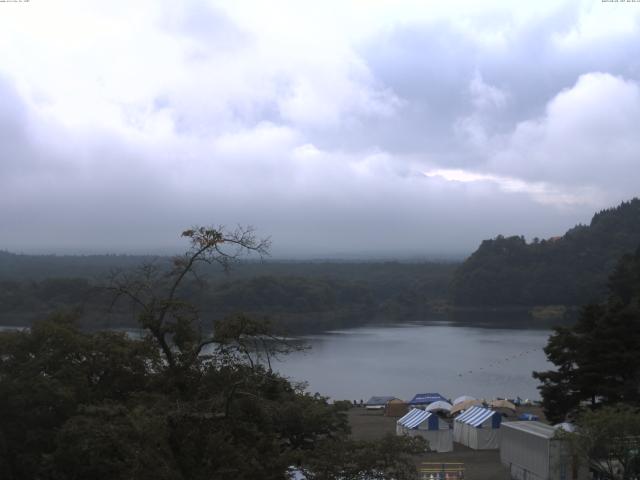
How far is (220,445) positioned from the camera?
184 inches

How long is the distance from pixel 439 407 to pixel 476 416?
3344mm

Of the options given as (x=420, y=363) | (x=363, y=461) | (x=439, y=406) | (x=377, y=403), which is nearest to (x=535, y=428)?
(x=439, y=406)

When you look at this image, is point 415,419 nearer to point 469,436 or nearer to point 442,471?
point 469,436

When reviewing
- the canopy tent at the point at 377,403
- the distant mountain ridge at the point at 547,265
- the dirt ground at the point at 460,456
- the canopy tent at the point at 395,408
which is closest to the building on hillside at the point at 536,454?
the dirt ground at the point at 460,456

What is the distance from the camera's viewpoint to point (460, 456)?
45.5 ft

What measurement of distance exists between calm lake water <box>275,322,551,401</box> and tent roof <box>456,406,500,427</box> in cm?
418

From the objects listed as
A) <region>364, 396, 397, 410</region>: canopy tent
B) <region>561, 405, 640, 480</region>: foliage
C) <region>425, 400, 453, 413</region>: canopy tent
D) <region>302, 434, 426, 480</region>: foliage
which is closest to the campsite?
<region>425, 400, 453, 413</region>: canopy tent

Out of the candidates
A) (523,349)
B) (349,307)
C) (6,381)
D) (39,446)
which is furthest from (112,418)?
(349,307)

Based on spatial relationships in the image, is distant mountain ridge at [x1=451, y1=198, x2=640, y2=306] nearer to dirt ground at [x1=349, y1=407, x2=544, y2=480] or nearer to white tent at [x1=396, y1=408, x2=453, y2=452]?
dirt ground at [x1=349, y1=407, x2=544, y2=480]

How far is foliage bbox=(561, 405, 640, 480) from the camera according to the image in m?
9.04

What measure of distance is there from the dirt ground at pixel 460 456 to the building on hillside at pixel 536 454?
316 millimetres

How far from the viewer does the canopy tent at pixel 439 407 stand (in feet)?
59.2

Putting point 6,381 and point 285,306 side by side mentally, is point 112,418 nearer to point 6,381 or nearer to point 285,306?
point 6,381

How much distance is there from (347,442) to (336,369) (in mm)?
22938
